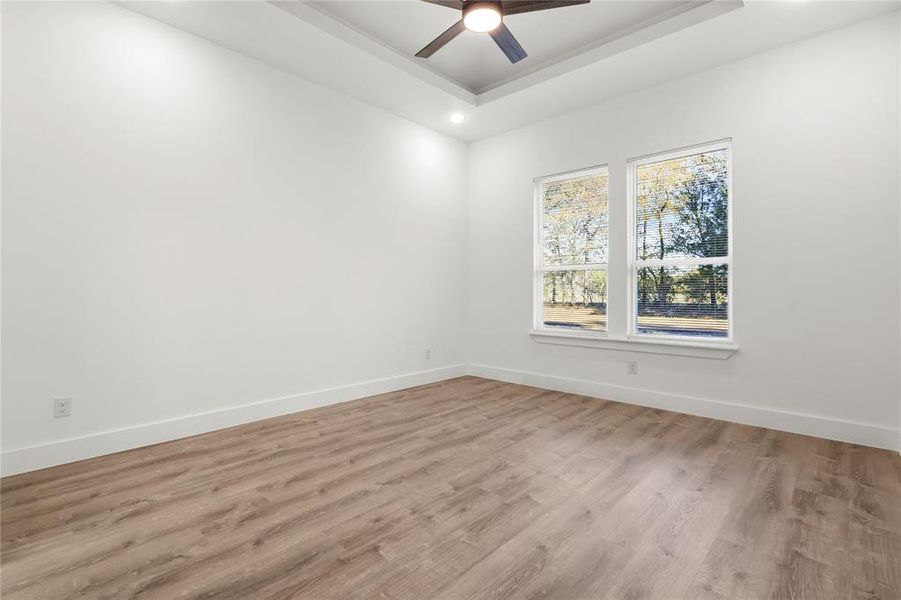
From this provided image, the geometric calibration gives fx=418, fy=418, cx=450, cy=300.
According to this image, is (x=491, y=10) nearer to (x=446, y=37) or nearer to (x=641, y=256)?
(x=446, y=37)

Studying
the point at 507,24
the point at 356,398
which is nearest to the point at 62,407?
the point at 356,398

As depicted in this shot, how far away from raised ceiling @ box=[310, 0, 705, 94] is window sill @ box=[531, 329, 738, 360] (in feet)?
9.02

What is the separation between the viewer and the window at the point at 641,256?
378 centimetres

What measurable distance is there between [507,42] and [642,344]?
297cm

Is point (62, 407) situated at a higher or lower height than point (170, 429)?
higher

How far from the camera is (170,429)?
123 inches

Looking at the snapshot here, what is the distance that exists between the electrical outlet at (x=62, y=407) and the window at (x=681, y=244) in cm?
463

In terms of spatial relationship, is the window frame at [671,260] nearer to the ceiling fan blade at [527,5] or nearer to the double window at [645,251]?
the double window at [645,251]

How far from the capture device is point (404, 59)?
12.6 ft

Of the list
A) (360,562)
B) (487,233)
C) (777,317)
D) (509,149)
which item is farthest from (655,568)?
(509,149)

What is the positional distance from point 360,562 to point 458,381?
141 inches

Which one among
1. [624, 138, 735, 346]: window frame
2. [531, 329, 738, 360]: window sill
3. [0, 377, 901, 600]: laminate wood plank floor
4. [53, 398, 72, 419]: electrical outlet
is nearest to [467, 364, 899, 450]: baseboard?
[0, 377, 901, 600]: laminate wood plank floor

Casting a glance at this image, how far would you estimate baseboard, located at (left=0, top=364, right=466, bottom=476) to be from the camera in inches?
102

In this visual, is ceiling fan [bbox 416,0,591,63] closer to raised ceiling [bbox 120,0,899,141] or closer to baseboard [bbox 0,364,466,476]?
raised ceiling [bbox 120,0,899,141]
